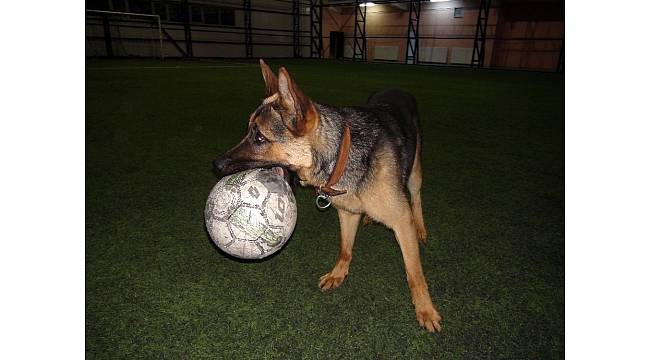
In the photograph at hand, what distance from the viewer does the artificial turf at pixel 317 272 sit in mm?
1817

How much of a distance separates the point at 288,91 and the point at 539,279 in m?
2.04

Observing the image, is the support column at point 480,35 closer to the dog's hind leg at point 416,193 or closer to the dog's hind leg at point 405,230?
the dog's hind leg at point 416,193

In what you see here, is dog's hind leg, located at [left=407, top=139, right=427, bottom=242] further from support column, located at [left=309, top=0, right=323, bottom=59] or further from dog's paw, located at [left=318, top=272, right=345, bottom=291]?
support column, located at [left=309, top=0, right=323, bottom=59]

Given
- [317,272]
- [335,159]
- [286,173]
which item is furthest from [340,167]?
[317,272]

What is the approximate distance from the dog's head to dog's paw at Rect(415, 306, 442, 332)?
110 cm

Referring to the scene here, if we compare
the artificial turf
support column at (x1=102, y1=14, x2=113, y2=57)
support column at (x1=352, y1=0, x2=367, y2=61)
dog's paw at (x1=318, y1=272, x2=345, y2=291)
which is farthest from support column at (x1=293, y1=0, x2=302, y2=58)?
dog's paw at (x1=318, y1=272, x2=345, y2=291)

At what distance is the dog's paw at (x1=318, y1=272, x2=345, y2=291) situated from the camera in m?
2.26

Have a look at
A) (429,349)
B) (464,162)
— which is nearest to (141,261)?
(429,349)

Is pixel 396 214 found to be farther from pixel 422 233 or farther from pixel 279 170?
pixel 422 233

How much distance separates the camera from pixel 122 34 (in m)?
19.7

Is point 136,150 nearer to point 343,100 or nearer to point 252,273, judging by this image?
point 252,273

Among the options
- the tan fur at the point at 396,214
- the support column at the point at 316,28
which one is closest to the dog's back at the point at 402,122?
the tan fur at the point at 396,214

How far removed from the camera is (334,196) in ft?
7.23

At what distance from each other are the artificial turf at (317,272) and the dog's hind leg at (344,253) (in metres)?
0.07
